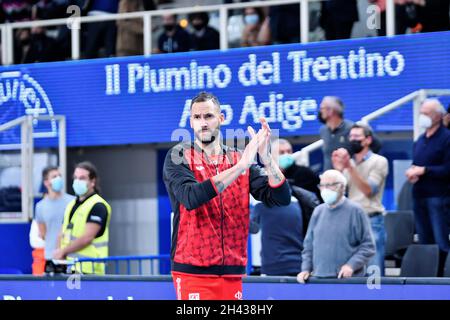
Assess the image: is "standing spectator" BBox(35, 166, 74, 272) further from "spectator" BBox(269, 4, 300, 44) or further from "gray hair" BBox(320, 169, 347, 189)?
"gray hair" BBox(320, 169, 347, 189)

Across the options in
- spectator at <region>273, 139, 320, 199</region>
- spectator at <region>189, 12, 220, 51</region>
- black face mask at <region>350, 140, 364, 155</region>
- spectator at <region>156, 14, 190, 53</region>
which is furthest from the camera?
spectator at <region>156, 14, 190, 53</region>

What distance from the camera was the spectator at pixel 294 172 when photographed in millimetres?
9938

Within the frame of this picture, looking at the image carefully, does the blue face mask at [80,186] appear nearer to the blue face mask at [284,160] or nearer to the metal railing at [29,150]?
the metal railing at [29,150]

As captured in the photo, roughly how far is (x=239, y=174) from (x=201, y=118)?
40 centimetres

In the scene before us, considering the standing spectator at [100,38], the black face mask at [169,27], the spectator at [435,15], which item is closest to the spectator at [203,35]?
the black face mask at [169,27]

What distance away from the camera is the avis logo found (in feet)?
38.4

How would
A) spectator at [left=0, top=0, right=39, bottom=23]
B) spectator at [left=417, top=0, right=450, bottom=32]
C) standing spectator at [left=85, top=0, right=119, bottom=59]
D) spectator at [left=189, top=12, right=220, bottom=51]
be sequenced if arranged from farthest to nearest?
spectator at [left=0, top=0, right=39, bottom=23] → standing spectator at [left=85, top=0, right=119, bottom=59] → spectator at [left=189, top=12, right=220, bottom=51] → spectator at [left=417, top=0, right=450, bottom=32]

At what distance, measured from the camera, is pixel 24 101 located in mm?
11883

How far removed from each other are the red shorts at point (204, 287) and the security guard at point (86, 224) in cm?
414

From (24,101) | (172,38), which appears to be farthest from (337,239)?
(172,38)

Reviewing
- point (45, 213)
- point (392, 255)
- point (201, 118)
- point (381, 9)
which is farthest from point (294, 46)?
point (201, 118)

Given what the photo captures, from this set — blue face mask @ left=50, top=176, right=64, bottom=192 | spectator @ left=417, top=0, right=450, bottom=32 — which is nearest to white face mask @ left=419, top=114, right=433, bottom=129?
spectator @ left=417, top=0, right=450, bottom=32

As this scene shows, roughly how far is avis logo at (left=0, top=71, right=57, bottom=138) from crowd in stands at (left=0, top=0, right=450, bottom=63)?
3.62 ft

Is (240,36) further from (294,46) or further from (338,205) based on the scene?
(338,205)
